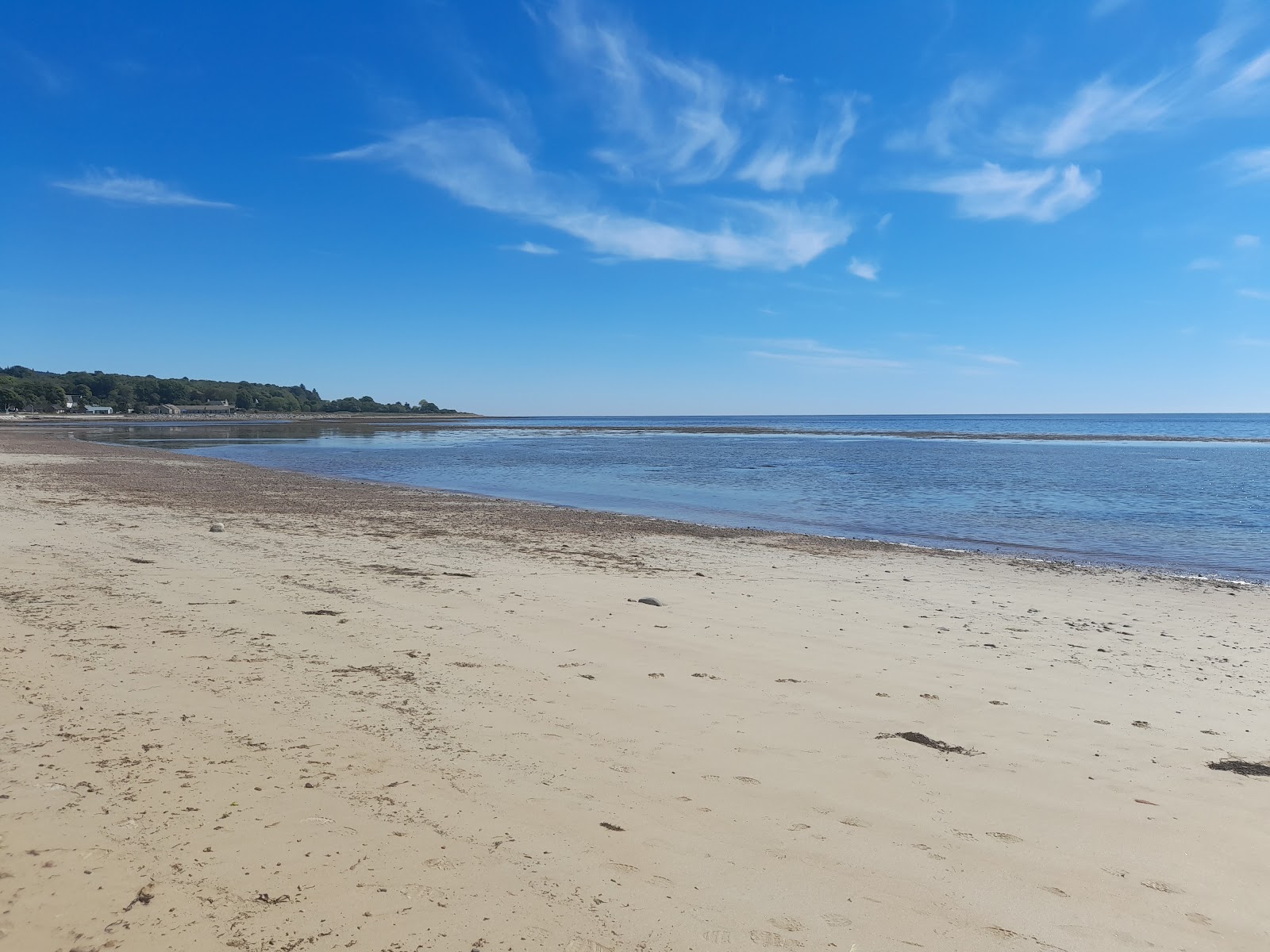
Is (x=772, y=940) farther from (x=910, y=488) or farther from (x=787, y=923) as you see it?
(x=910, y=488)

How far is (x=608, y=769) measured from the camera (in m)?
4.71

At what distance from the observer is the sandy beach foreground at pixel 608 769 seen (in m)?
3.29

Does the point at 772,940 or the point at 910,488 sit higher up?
the point at 772,940

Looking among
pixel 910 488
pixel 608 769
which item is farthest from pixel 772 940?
pixel 910 488

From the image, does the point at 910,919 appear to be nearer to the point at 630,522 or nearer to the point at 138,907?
the point at 138,907

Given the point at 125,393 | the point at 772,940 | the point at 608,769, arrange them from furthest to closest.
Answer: the point at 125,393 → the point at 608,769 → the point at 772,940

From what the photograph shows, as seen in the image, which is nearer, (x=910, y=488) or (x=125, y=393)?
(x=910, y=488)

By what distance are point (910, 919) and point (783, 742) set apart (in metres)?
1.92

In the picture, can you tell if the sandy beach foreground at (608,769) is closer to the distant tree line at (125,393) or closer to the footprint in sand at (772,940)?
the footprint in sand at (772,940)

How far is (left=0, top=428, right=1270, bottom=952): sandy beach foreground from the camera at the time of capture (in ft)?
10.8

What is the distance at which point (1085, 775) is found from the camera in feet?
16.3

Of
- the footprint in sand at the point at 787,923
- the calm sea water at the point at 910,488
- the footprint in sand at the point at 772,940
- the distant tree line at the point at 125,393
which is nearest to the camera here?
the footprint in sand at the point at 772,940

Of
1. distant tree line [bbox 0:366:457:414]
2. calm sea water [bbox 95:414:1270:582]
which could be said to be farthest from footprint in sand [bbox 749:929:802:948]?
distant tree line [bbox 0:366:457:414]

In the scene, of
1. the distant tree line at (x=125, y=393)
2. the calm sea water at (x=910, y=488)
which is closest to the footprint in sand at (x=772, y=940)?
the calm sea water at (x=910, y=488)
